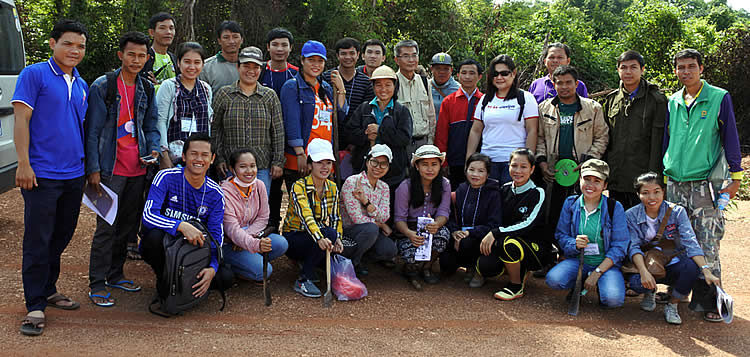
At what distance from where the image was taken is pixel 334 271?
471 centimetres

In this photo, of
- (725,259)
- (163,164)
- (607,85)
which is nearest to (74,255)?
(163,164)

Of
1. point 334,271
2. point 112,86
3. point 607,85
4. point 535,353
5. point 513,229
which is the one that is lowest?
point 535,353

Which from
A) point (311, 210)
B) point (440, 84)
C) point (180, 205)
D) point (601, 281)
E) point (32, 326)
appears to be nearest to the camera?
point (32, 326)

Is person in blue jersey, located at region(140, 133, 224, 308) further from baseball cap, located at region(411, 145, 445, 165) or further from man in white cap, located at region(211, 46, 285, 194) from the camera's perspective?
baseball cap, located at region(411, 145, 445, 165)

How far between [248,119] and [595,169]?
2.90 metres

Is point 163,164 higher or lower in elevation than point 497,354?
higher

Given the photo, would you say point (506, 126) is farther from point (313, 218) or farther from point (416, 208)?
point (313, 218)

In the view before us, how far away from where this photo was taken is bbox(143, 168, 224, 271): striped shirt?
13.6 ft

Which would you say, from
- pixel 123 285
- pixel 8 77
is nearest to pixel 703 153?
pixel 123 285

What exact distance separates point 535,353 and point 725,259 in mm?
3801

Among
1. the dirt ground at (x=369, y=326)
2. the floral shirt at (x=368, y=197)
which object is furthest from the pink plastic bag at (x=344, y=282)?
the floral shirt at (x=368, y=197)

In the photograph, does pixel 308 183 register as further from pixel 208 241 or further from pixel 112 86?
pixel 112 86

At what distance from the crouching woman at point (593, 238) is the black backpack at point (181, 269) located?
2745 mm

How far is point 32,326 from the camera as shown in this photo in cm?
367
